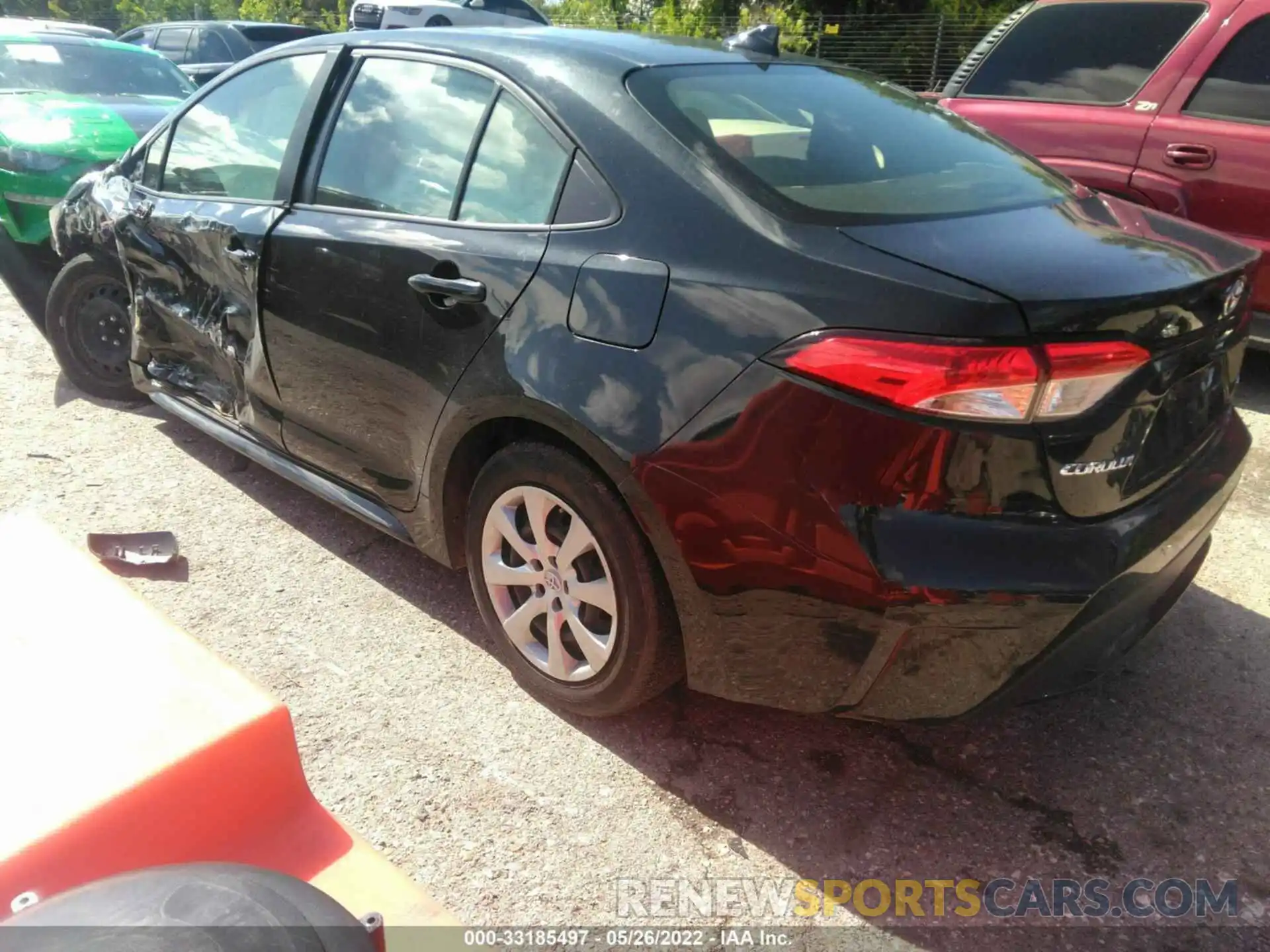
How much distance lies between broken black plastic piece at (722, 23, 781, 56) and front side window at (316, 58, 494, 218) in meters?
0.86

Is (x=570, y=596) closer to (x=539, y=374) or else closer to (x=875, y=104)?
(x=539, y=374)

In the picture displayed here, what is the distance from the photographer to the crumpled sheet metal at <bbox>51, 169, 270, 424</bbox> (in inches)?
127

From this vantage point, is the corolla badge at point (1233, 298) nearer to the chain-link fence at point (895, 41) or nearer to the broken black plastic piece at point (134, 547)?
the broken black plastic piece at point (134, 547)

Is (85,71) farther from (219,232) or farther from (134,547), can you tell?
(134,547)

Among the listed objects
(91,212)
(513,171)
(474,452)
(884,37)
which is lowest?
(474,452)

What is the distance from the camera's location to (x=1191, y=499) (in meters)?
2.17

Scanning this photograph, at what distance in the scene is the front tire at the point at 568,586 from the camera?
2.24 m

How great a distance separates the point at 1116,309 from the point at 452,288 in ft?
4.93

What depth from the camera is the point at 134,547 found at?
132 inches

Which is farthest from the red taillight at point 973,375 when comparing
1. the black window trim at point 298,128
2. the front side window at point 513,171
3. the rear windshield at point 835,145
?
the black window trim at point 298,128

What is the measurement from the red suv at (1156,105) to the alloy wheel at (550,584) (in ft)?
12.0

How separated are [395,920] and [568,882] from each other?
29.1 inches

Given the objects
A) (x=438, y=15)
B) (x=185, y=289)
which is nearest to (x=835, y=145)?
(x=185, y=289)

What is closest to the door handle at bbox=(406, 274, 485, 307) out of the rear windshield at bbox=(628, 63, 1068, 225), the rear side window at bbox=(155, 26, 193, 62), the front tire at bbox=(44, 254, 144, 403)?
the rear windshield at bbox=(628, 63, 1068, 225)
